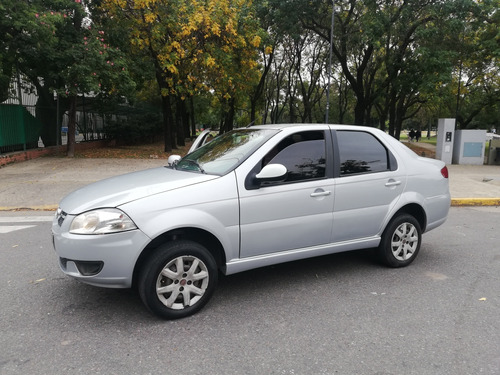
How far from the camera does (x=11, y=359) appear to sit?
2.85 m

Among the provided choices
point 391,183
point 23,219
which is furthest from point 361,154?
point 23,219

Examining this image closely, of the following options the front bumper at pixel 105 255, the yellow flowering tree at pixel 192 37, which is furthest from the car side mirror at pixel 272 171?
the yellow flowering tree at pixel 192 37

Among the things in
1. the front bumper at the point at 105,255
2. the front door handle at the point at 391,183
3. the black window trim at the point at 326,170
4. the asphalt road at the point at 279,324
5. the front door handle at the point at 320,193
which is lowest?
the asphalt road at the point at 279,324

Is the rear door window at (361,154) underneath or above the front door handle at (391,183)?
above

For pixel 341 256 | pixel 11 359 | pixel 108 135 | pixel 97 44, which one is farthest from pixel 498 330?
pixel 108 135

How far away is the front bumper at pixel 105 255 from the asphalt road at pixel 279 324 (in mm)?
425

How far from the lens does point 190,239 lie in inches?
141

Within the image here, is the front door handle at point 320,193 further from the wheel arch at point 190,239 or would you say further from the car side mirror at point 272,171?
the wheel arch at point 190,239

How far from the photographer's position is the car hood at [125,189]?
11.0 feet

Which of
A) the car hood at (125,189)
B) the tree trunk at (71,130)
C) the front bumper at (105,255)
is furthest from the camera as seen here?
the tree trunk at (71,130)

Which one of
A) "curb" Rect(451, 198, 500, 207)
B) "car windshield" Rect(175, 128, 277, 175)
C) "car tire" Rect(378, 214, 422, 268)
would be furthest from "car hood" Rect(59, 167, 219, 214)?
"curb" Rect(451, 198, 500, 207)

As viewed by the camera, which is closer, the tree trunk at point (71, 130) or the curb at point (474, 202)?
the curb at point (474, 202)

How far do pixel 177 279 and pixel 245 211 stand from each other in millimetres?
850

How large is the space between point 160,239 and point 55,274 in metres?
1.86
